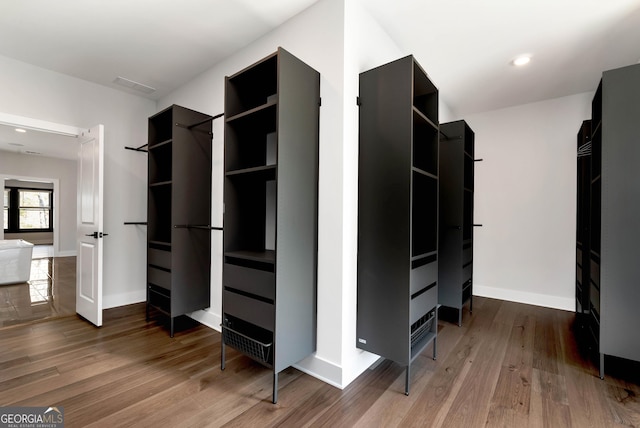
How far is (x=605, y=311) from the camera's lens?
1.97 meters

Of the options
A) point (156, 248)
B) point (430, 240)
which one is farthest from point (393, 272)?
point (156, 248)

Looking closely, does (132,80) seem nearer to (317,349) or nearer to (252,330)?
(252,330)

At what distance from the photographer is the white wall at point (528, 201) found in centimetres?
360

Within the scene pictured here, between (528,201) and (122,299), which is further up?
(528,201)

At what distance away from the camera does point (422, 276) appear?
6.68ft

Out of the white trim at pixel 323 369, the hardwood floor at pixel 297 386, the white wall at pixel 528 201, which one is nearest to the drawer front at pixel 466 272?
the hardwood floor at pixel 297 386

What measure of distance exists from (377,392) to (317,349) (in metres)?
0.47

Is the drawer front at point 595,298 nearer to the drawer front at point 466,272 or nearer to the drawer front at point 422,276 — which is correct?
the drawer front at point 466,272

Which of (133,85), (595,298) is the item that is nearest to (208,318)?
(133,85)

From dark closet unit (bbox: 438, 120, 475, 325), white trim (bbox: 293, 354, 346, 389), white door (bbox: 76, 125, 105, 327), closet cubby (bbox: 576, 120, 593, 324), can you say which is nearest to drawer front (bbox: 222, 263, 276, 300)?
white trim (bbox: 293, 354, 346, 389)

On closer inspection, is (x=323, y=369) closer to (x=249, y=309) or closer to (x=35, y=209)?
(x=249, y=309)

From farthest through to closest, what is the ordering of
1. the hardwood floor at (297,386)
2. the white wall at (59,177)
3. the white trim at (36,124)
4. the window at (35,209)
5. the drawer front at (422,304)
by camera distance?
the window at (35,209), the white wall at (59,177), the white trim at (36,124), the drawer front at (422,304), the hardwood floor at (297,386)

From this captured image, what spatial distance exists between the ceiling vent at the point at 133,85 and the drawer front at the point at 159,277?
2165 mm

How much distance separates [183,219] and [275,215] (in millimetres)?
1481
